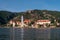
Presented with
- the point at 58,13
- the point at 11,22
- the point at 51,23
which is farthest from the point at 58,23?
the point at 11,22

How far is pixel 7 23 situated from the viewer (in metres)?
185

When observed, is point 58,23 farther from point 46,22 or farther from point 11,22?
point 11,22

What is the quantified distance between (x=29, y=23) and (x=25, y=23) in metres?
5.51

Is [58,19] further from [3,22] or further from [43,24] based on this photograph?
[3,22]

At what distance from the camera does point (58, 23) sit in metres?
170

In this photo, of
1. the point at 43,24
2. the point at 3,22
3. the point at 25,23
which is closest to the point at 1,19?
the point at 3,22

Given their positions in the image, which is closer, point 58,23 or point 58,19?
point 58,23

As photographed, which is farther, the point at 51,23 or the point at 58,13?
the point at 58,13

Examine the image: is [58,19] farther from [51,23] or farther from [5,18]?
[5,18]

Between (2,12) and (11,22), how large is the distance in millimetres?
9668

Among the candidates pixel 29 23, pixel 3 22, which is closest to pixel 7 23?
pixel 3 22

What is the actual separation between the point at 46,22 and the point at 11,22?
25991 millimetres

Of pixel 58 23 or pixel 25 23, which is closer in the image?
pixel 58 23

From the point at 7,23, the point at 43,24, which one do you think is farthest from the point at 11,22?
the point at 43,24
